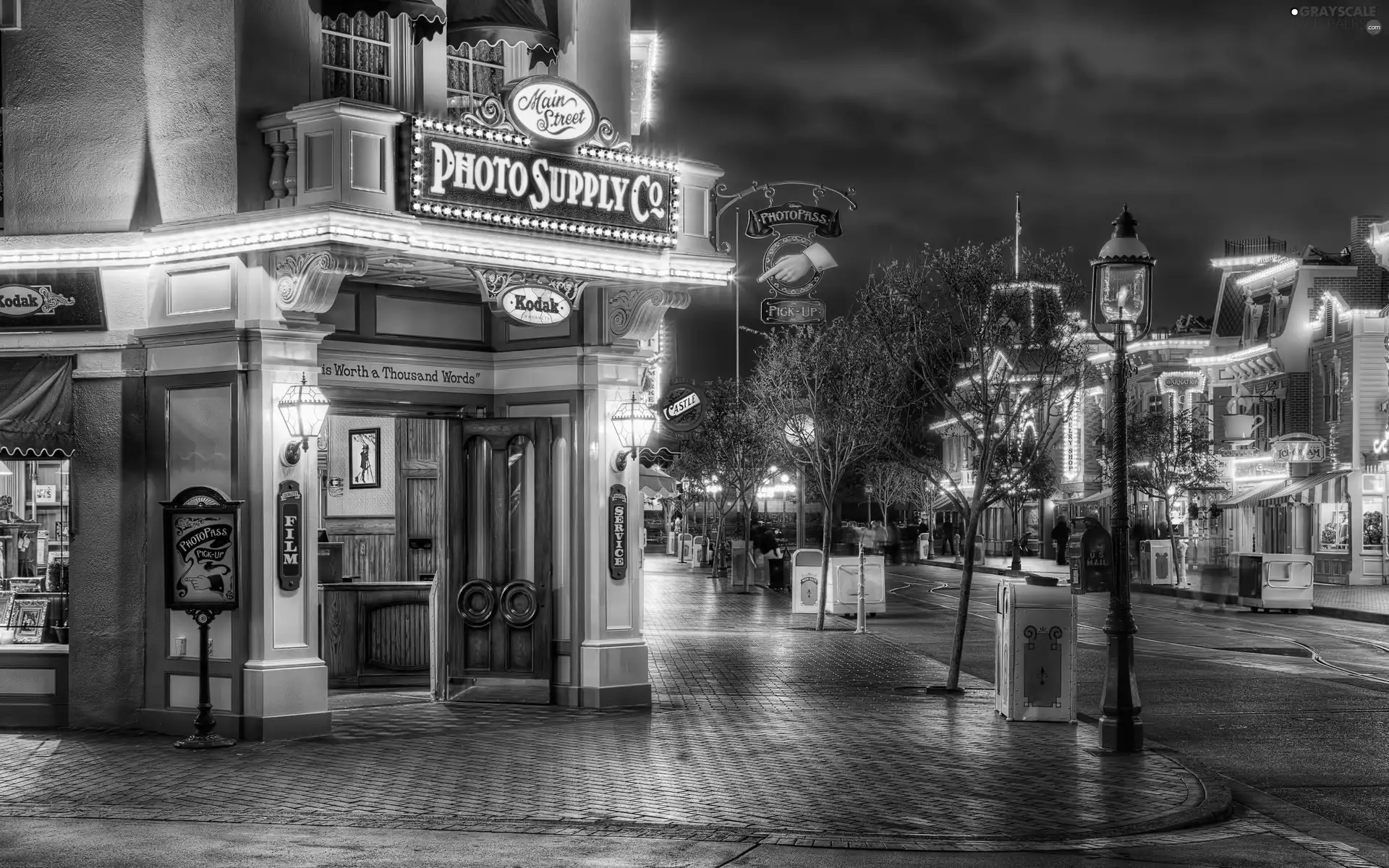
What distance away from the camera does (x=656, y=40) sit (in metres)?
19.9

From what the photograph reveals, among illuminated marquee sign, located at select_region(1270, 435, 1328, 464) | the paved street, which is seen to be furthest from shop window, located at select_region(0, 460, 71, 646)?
illuminated marquee sign, located at select_region(1270, 435, 1328, 464)

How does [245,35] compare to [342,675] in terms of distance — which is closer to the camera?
[245,35]

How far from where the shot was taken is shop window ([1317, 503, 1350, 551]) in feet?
150

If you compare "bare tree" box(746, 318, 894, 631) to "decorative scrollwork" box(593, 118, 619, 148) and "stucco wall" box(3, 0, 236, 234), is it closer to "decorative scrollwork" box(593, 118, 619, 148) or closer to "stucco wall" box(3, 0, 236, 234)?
"decorative scrollwork" box(593, 118, 619, 148)

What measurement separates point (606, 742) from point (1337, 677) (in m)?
11.4

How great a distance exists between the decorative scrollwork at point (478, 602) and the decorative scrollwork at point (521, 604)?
216mm

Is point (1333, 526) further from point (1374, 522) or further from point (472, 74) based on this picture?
point (472, 74)

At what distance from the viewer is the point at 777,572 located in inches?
1545

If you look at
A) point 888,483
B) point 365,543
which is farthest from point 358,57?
point 888,483

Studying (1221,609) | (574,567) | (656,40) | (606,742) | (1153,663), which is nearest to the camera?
(606,742)

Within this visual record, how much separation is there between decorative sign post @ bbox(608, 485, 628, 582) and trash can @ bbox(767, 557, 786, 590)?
2311 centimetres

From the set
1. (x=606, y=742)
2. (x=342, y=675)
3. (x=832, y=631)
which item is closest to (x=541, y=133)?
(x=606, y=742)

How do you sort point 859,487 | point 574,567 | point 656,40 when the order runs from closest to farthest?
1. point 574,567
2. point 656,40
3. point 859,487

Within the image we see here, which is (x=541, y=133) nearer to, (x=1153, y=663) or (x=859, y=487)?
(x=1153, y=663)
